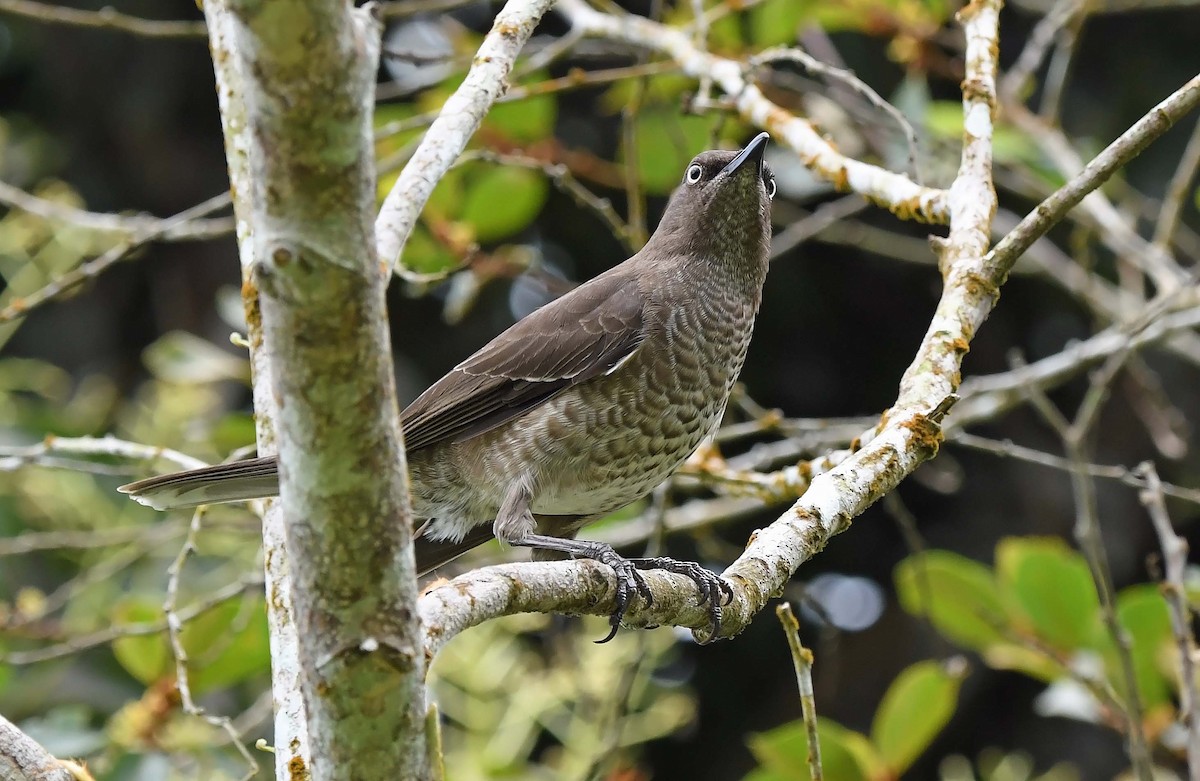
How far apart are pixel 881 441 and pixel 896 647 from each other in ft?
12.5

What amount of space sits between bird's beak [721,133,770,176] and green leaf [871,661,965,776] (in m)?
1.54

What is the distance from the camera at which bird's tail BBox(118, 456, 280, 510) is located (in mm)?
2949

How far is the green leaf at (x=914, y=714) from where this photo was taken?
384 centimetres

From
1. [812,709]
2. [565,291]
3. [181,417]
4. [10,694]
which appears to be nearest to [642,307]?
[565,291]

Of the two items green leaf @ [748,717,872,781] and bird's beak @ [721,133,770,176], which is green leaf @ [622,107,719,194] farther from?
green leaf @ [748,717,872,781]

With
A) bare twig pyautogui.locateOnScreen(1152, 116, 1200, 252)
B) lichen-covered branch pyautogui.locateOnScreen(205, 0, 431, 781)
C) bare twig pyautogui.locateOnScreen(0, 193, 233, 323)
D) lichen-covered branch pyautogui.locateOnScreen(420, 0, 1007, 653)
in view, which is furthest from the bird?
lichen-covered branch pyautogui.locateOnScreen(205, 0, 431, 781)

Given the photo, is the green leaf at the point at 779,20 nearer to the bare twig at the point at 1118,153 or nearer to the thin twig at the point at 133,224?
the thin twig at the point at 133,224

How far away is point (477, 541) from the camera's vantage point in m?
3.59

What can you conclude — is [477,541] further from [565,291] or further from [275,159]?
[275,159]

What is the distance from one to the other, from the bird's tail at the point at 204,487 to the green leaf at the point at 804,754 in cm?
162

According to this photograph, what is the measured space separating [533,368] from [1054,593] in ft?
5.72

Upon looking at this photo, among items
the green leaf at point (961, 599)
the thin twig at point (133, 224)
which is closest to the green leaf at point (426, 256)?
the thin twig at point (133, 224)

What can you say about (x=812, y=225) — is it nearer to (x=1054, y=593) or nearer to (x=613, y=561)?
(x=1054, y=593)

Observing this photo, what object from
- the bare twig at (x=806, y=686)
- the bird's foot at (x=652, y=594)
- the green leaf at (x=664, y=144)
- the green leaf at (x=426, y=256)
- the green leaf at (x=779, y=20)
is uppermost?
the green leaf at (x=779, y=20)
